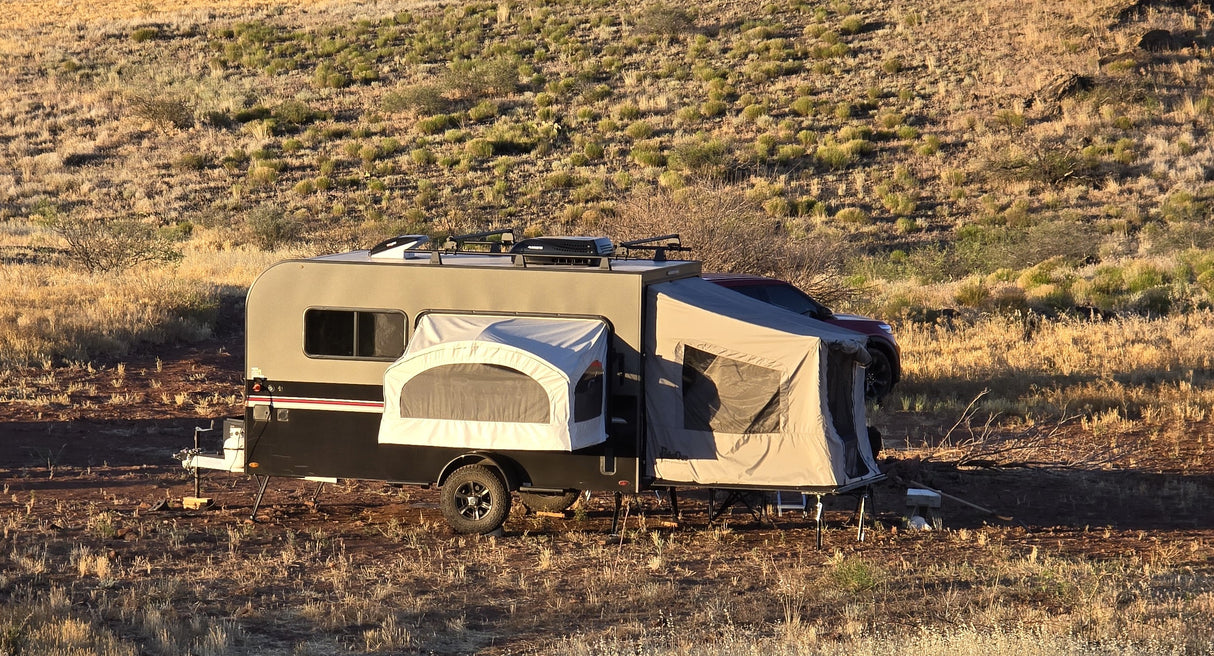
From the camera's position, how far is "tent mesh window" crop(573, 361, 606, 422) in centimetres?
982

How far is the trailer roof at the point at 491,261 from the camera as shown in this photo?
417 inches

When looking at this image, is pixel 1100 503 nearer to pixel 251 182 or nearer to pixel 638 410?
pixel 638 410

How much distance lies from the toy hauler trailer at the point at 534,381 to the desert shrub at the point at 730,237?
9.08m

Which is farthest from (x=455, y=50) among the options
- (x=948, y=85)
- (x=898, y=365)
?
(x=898, y=365)

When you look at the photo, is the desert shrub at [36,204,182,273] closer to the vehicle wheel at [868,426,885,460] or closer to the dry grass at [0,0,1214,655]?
the dry grass at [0,0,1214,655]

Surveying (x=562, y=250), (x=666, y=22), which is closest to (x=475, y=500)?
(x=562, y=250)

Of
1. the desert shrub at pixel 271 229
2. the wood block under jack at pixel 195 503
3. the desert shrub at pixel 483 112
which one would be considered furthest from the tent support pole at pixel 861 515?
the desert shrub at pixel 483 112

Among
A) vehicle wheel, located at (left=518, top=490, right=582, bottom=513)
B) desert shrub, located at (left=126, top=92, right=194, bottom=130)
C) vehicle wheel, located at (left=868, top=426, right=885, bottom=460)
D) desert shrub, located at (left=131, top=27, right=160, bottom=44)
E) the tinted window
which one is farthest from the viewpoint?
desert shrub, located at (left=131, top=27, right=160, bottom=44)

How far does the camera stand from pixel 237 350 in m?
19.3

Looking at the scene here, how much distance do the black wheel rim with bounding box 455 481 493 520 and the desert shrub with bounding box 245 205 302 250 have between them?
2237 centimetres

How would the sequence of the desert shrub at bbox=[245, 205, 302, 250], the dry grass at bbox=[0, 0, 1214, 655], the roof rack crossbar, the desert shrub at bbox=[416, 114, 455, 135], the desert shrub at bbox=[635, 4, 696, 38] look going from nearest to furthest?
the dry grass at bbox=[0, 0, 1214, 655]
the roof rack crossbar
the desert shrub at bbox=[245, 205, 302, 250]
the desert shrub at bbox=[416, 114, 455, 135]
the desert shrub at bbox=[635, 4, 696, 38]

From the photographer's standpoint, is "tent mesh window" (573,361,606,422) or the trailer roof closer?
"tent mesh window" (573,361,606,422)

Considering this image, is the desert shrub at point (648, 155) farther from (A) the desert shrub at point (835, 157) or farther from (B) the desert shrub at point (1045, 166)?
(B) the desert shrub at point (1045, 166)

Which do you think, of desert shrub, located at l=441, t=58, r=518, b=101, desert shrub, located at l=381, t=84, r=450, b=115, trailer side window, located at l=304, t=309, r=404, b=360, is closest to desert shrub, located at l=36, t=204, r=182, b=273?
trailer side window, located at l=304, t=309, r=404, b=360
